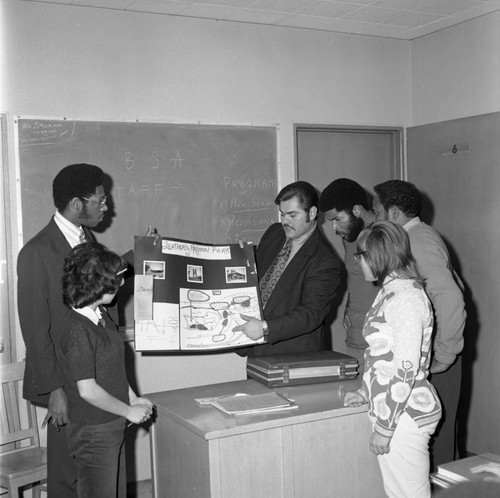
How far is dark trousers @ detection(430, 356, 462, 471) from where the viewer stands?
2.98 meters

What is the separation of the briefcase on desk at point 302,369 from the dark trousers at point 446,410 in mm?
463

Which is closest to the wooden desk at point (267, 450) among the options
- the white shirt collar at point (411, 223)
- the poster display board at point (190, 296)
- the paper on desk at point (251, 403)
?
the paper on desk at point (251, 403)

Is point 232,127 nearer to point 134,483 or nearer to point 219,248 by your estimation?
point 219,248

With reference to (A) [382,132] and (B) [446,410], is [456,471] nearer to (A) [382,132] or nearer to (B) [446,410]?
(B) [446,410]

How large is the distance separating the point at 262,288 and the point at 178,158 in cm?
128

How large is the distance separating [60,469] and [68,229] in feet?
3.29

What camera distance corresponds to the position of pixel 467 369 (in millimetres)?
4508

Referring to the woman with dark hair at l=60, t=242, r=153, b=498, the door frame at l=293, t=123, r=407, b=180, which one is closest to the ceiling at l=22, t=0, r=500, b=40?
the door frame at l=293, t=123, r=407, b=180

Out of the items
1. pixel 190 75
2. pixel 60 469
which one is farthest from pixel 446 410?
pixel 190 75

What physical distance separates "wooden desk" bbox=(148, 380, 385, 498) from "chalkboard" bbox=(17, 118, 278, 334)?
5.06 feet

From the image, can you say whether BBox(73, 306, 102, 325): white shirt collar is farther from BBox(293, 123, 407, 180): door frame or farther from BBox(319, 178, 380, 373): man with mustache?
BBox(293, 123, 407, 180): door frame

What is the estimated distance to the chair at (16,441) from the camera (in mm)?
3020

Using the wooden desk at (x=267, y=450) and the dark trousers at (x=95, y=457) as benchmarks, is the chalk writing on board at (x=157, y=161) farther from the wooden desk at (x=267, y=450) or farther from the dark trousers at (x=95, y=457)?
the dark trousers at (x=95, y=457)

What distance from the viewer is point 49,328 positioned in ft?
8.81
